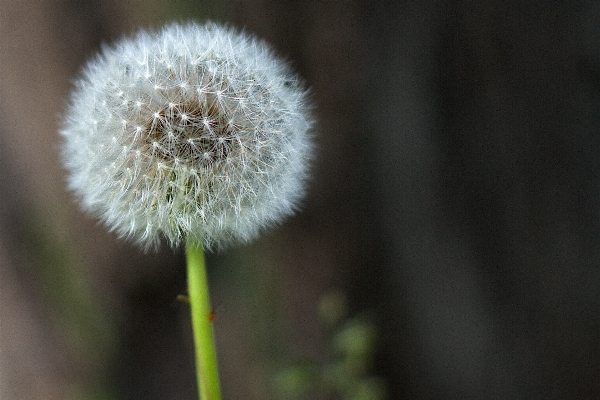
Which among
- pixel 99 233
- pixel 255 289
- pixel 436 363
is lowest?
pixel 436 363

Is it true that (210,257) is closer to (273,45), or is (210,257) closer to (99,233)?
(99,233)

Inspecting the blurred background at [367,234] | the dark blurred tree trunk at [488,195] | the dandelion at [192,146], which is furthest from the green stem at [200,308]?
the dark blurred tree trunk at [488,195]

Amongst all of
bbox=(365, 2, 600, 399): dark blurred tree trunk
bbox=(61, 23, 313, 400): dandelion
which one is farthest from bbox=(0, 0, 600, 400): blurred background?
bbox=(61, 23, 313, 400): dandelion

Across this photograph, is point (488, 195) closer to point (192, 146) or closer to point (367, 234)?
point (367, 234)

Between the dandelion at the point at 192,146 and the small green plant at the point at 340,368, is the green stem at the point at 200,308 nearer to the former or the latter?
the dandelion at the point at 192,146

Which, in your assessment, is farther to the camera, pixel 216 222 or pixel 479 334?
pixel 479 334

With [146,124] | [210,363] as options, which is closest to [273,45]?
[146,124]

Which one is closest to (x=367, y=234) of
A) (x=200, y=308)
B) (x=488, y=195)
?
(x=488, y=195)
